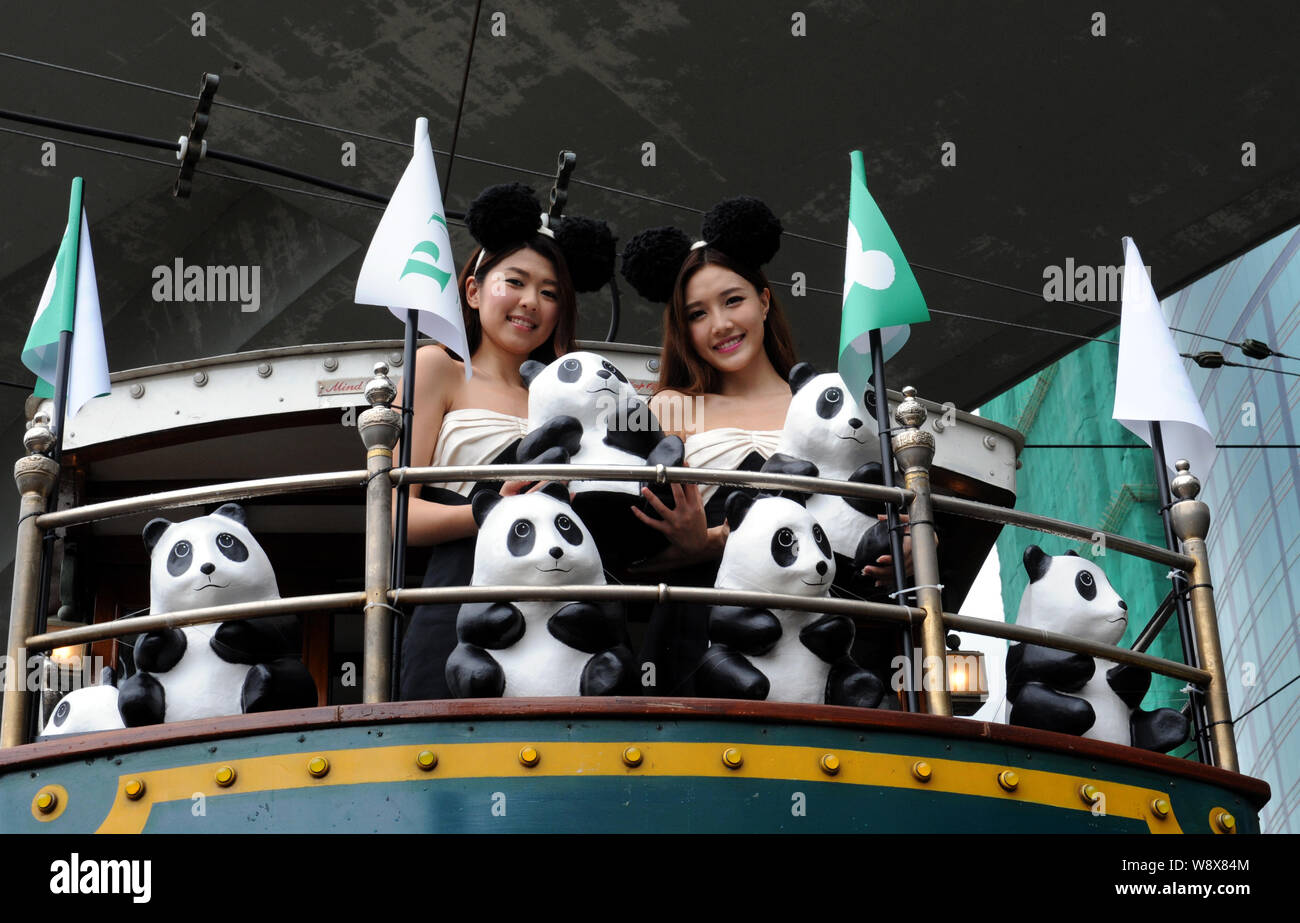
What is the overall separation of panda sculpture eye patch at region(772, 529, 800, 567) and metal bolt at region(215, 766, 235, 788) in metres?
1.54

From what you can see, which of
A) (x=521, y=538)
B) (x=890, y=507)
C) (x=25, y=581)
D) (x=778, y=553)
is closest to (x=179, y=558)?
(x=25, y=581)

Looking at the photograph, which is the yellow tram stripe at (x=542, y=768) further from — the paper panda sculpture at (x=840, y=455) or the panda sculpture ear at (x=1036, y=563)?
the paper panda sculpture at (x=840, y=455)

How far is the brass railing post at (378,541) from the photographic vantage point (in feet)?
13.5

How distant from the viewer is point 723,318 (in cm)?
578

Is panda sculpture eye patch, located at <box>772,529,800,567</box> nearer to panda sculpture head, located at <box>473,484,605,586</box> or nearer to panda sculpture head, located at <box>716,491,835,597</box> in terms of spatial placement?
panda sculpture head, located at <box>716,491,835,597</box>

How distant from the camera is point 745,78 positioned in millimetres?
10992

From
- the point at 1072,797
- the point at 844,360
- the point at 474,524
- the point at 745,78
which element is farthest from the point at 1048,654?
the point at 745,78

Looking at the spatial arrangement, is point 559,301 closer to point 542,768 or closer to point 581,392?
point 581,392

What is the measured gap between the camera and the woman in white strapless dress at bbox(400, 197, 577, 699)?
495 centimetres

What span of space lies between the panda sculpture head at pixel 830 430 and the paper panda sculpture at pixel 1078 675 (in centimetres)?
64

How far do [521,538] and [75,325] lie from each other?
2.03m
